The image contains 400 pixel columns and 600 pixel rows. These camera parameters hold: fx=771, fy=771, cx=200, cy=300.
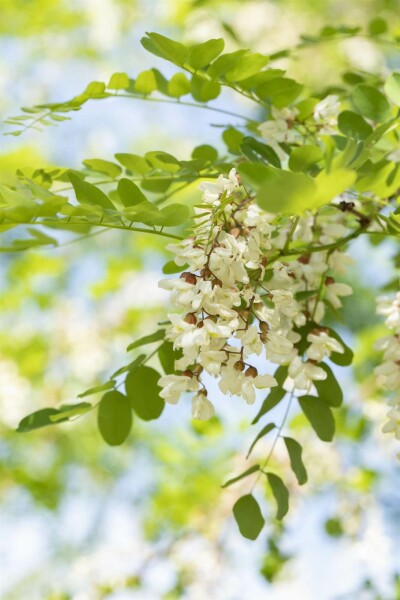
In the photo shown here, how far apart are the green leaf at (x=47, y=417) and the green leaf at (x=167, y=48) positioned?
0.26 m

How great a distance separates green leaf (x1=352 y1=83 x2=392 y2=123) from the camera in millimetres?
591

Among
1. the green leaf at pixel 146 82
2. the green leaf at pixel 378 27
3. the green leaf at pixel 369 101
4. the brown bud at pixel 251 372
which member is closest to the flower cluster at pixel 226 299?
the brown bud at pixel 251 372

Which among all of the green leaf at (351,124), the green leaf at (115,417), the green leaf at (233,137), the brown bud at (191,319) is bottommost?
the green leaf at (115,417)

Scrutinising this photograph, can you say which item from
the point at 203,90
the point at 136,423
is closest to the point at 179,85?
the point at 203,90

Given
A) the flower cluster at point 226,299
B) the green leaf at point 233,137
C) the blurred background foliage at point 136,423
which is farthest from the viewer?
the blurred background foliage at point 136,423

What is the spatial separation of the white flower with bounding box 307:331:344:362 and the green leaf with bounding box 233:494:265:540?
116 millimetres

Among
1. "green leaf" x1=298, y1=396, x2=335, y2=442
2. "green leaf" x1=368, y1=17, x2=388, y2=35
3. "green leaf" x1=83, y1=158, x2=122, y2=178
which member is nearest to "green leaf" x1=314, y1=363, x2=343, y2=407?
"green leaf" x1=298, y1=396, x2=335, y2=442

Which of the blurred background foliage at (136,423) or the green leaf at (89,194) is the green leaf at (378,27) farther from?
the green leaf at (89,194)

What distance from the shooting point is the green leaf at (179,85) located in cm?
65

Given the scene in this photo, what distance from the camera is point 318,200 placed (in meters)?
0.36

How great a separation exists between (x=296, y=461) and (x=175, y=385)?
132 mm

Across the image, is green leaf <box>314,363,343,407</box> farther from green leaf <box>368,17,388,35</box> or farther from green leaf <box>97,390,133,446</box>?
green leaf <box>368,17,388,35</box>

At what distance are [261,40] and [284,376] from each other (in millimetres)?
3286

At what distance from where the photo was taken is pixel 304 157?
1.57 ft
